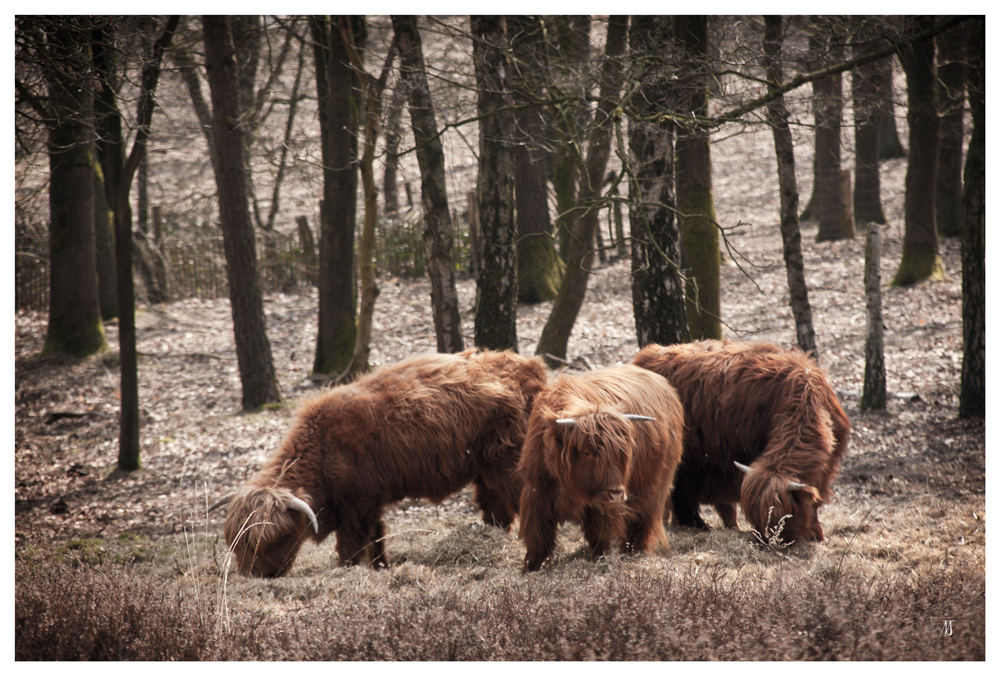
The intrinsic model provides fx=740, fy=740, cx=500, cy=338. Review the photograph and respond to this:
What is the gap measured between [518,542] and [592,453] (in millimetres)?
1725

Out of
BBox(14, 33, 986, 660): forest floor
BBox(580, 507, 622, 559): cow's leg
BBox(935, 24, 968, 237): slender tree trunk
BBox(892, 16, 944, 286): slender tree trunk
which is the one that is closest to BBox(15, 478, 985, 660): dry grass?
BBox(14, 33, 986, 660): forest floor

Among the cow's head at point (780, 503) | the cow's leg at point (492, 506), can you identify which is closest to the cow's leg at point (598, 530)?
the cow's head at point (780, 503)

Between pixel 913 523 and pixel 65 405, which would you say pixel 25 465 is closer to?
pixel 65 405

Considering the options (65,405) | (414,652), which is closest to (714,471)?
(414,652)

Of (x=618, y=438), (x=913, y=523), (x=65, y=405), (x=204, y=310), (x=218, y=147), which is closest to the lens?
(x=618, y=438)

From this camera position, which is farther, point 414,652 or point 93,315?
point 93,315

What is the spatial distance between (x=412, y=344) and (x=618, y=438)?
8.96 metres

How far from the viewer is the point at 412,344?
13398 millimetres

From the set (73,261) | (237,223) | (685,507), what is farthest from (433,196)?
(73,261)

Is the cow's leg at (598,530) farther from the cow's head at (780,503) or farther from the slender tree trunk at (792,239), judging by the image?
the slender tree trunk at (792,239)

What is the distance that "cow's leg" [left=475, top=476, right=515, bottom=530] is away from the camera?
21.3 ft

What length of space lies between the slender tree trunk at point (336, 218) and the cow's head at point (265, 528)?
6.56 meters

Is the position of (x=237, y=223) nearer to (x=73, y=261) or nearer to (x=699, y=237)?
(x=73, y=261)

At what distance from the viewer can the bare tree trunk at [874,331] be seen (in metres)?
9.02
